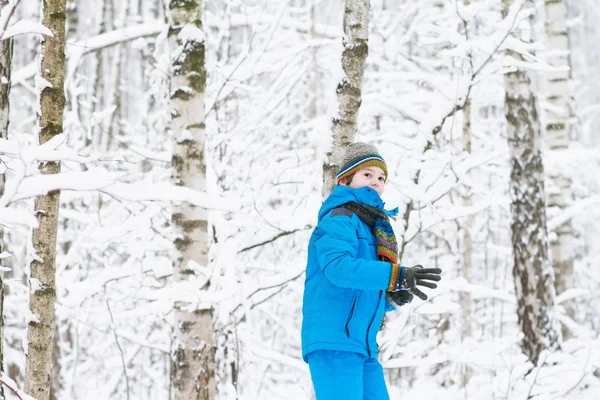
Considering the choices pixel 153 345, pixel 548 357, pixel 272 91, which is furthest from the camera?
pixel 272 91

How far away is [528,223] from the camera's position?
550cm

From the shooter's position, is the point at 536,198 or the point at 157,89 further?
the point at 157,89

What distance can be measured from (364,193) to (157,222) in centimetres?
337

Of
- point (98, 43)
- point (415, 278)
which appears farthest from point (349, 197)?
point (98, 43)

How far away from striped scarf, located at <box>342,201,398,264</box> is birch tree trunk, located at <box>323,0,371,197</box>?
0.90m

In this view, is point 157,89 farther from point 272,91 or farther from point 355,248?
point 355,248

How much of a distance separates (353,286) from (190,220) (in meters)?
1.83

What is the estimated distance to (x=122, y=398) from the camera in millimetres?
7809

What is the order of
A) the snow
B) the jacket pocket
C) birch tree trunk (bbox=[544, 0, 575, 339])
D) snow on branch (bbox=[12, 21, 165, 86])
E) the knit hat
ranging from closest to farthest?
the snow
the jacket pocket
the knit hat
snow on branch (bbox=[12, 21, 165, 86])
birch tree trunk (bbox=[544, 0, 575, 339])

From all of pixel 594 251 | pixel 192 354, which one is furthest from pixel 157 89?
pixel 594 251

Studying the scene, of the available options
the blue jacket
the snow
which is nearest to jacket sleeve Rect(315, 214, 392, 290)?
the blue jacket

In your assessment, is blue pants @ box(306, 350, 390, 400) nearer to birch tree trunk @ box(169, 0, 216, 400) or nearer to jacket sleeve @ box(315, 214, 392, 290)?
jacket sleeve @ box(315, 214, 392, 290)

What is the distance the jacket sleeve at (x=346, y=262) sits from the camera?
2410mm

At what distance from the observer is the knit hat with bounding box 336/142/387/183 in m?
2.74
